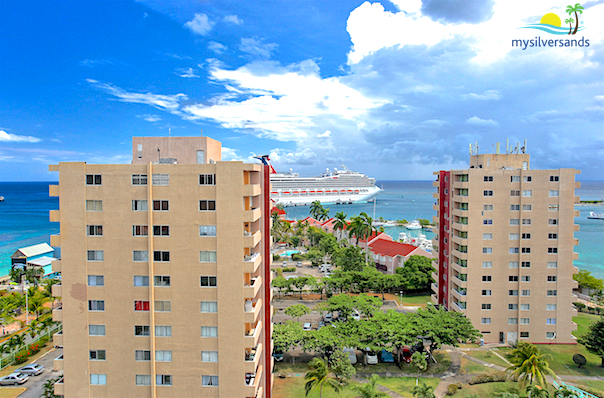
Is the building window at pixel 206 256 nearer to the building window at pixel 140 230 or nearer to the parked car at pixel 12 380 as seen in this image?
the building window at pixel 140 230

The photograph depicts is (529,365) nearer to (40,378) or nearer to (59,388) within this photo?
(59,388)

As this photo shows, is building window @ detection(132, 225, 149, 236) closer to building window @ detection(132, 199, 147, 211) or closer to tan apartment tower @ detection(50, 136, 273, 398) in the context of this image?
tan apartment tower @ detection(50, 136, 273, 398)

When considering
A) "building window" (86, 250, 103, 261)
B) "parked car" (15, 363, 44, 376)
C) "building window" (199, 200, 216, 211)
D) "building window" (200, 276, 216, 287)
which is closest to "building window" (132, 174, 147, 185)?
"building window" (199, 200, 216, 211)

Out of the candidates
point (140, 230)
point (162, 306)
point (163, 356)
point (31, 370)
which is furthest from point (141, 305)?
point (31, 370)

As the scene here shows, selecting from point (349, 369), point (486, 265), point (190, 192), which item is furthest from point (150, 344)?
point (486, 265)

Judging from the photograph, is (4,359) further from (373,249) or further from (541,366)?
(373,249)
